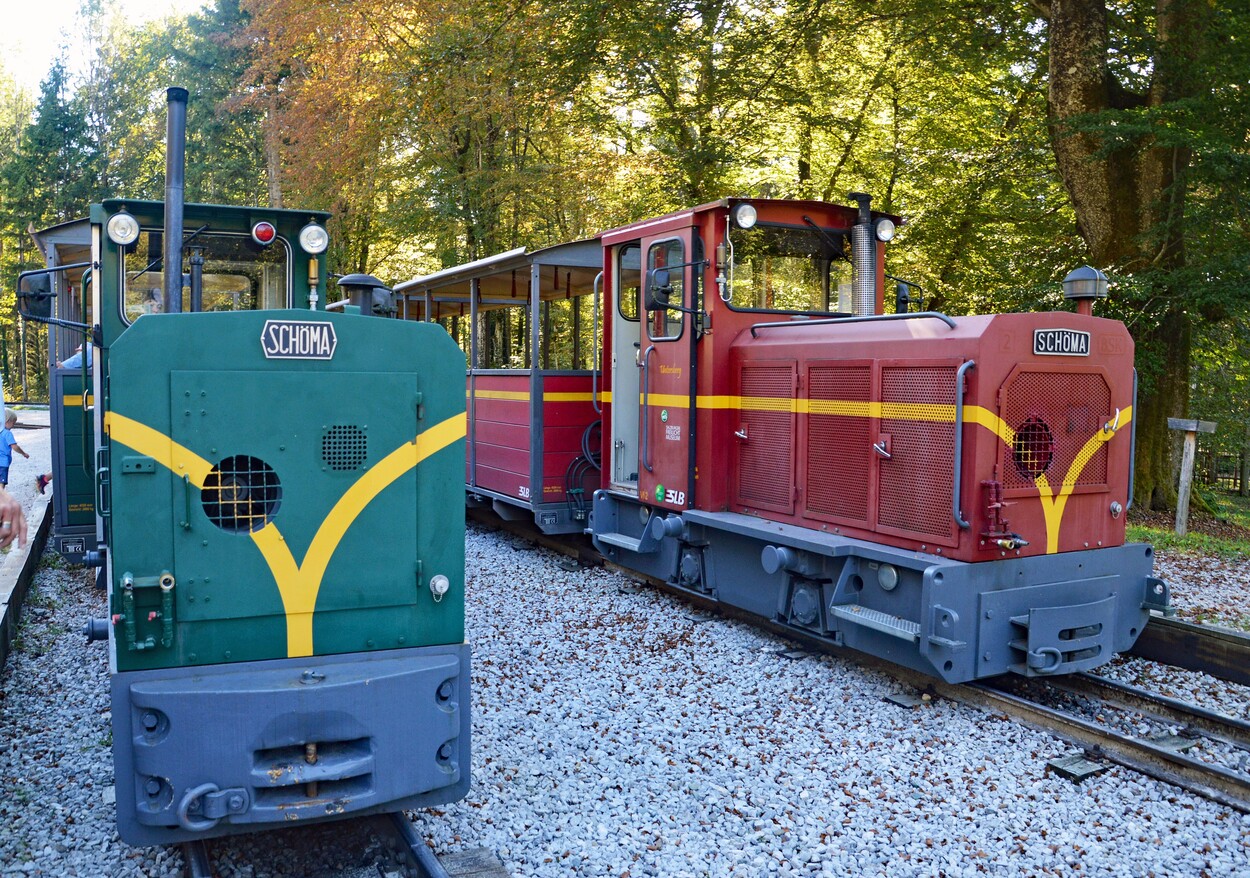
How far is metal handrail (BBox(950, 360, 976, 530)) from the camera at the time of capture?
207 inches

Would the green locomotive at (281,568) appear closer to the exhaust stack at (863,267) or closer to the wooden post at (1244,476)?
the exhaust stack at (863,267)

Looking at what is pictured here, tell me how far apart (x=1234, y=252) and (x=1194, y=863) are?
883 centimetres

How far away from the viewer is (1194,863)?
3715 mm

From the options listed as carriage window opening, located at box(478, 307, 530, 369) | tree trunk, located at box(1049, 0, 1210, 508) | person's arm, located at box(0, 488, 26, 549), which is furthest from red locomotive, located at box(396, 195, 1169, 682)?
tree trunk, located at box(1049, 0, 1210, 508)

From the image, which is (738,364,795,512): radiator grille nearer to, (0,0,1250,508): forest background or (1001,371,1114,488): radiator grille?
(1001,371,1114,488): radiator grille

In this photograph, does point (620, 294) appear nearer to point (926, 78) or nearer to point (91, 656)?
point (91, 656)

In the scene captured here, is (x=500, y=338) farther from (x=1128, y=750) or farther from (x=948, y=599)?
(x=1128, y=750)

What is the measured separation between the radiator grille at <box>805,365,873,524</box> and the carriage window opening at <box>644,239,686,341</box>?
1.36m

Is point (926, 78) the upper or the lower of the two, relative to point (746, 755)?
upper

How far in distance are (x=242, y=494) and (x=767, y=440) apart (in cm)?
426

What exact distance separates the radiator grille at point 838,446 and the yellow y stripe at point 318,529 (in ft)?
10.8

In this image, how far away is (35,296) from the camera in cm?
519

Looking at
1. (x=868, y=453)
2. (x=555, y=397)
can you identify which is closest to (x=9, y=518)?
(x=868, y=453)

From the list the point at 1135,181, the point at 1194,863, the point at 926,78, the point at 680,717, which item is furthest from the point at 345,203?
the point at 1194,863
